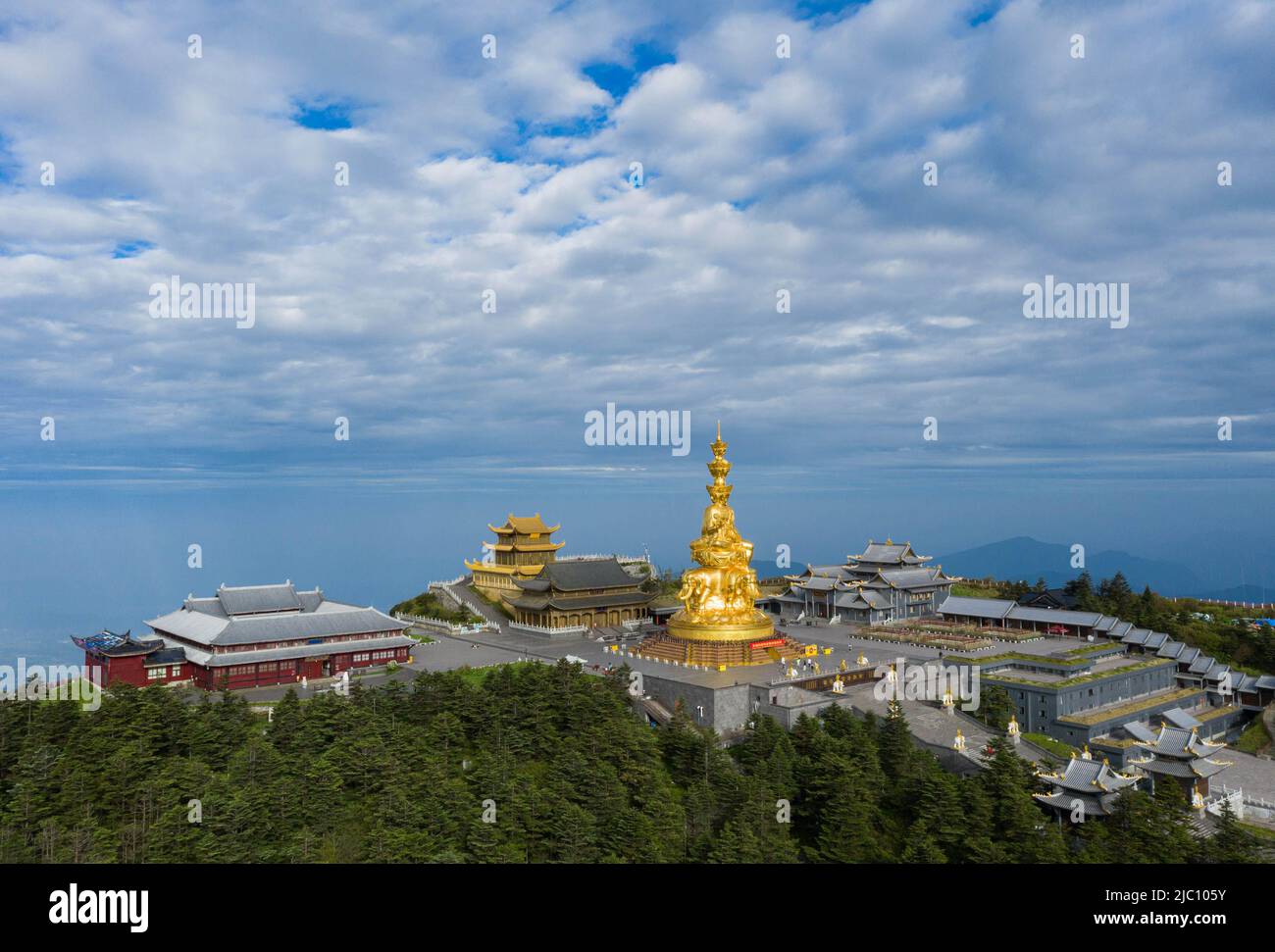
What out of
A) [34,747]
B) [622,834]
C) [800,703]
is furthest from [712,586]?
[34,747]

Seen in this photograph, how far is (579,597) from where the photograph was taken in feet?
145

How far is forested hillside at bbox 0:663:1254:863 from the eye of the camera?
1684cm

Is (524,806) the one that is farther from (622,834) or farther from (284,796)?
(284,796)

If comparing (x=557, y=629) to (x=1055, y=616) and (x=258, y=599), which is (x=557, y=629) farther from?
(x=1055, y=616)

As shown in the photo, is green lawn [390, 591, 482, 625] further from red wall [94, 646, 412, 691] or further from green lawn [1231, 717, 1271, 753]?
green lawn [1231, 717, 1271, 753]

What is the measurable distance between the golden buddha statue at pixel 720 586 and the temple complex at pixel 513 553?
18037 millimetres

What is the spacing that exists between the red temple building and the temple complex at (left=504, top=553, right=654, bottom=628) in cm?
1025

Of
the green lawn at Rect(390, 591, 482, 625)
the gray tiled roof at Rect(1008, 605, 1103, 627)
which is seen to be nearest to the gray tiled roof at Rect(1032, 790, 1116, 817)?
the gray tiled roof at Rect(1008, 605, 1103, 627)

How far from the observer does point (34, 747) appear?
1997 centimetres

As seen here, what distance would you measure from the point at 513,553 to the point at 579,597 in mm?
9571

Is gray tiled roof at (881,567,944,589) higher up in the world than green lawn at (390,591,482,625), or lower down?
higher up

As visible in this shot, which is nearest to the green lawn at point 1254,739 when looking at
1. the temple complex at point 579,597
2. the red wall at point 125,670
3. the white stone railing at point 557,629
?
the temple complex at point 579,597

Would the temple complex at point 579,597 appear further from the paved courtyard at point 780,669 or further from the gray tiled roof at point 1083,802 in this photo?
the gray tiled roof at point 1083,802
